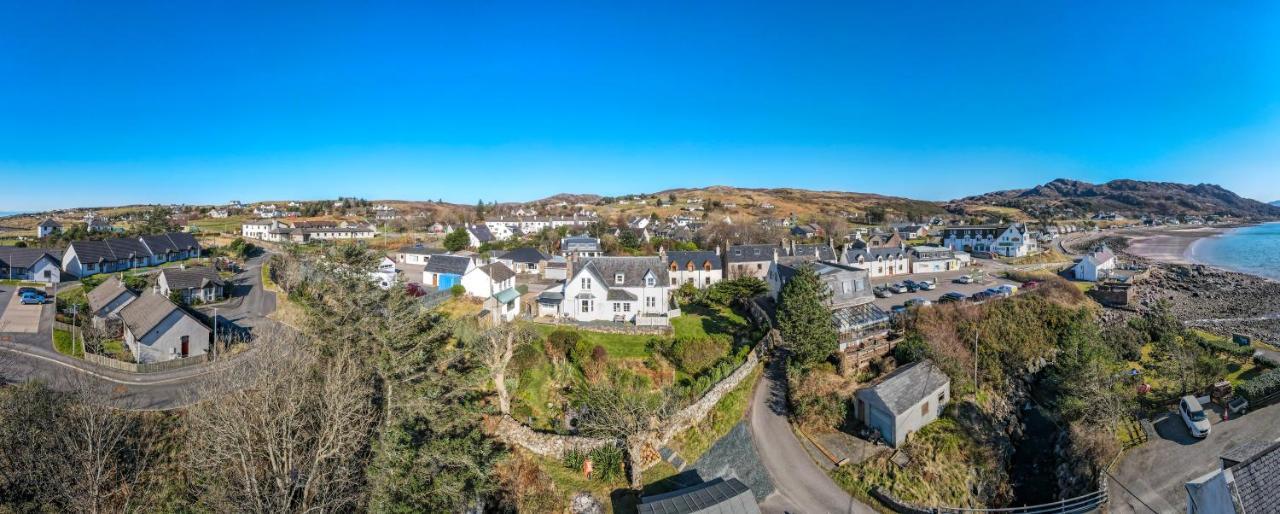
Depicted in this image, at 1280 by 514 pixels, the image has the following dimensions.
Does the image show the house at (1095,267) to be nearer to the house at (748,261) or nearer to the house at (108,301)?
the house at (748,261)

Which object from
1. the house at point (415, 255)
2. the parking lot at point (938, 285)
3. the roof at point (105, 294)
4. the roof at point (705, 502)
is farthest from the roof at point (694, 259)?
the roof at point (105, 294)

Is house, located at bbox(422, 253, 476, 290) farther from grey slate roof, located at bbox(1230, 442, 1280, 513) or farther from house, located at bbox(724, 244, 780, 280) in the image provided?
grey slate roof, located at bbox(1230, 442, 1280, 513)

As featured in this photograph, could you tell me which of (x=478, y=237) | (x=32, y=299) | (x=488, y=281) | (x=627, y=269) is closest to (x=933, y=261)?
(x=627, y=269)

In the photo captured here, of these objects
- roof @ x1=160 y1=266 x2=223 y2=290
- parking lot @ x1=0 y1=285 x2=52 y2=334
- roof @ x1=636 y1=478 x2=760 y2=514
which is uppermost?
roof @ x1=160 y1=266 x2=223 y2=290

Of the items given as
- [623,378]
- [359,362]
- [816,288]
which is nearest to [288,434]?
[359,362]

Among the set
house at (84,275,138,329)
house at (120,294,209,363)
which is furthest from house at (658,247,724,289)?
house at (84,275,138,329)

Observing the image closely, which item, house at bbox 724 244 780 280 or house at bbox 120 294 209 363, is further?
house at bbox 724 244 780 280

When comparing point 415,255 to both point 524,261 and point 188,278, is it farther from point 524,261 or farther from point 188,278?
point 188,278
